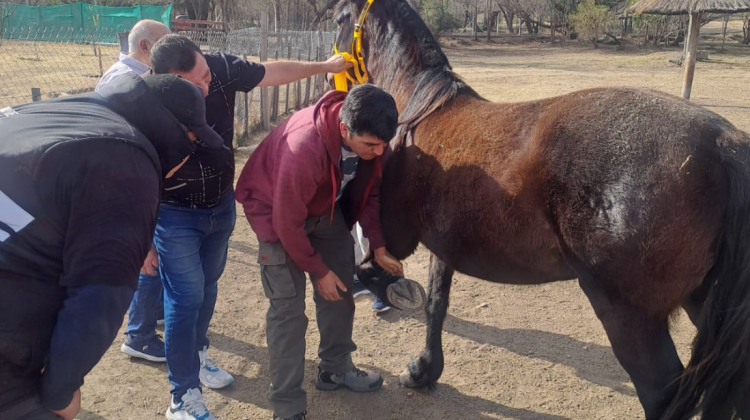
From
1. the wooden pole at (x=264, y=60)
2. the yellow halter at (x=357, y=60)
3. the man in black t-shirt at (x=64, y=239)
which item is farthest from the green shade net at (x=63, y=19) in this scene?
the man in black t-shirt at (x=64, y=239)

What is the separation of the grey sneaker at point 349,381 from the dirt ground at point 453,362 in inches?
1.8

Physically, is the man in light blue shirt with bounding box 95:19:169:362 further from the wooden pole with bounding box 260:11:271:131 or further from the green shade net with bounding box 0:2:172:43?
the green shade net with bounding box 0:2:172:43

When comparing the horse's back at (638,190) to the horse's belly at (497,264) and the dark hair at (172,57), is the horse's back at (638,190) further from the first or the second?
the dark hair at (172,57)

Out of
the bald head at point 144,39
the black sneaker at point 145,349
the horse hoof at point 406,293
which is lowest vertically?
the black sneaker at point 145,349

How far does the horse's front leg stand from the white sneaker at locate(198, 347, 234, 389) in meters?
1.06

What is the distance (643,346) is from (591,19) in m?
33.1

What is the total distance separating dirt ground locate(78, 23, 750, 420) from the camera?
3.10m

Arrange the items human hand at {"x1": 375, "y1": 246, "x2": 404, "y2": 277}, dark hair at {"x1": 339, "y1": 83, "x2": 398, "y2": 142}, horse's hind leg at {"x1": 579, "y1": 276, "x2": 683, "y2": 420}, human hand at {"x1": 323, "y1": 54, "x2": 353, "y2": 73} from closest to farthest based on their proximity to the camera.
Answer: horse's hind leg at {"x1": 579, "y1": 276, "x2": 683, "y2": 420}
dark hair at {"x1": 339, "y1": 83, "x2": 398, "y2": 142}
human hand at {"x1": 375, "y1": 246, "x2": 404, "y2": 277}
human hand at {"x1": 323, "y1": 54, "x2": 353, "y2": 73}

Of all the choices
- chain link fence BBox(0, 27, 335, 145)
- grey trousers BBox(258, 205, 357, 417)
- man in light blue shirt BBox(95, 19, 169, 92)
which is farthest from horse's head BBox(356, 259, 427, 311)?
chain link fence BBox(0, 27, 335, 145)

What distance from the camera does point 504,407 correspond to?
124 inches

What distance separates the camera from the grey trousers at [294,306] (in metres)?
2.66

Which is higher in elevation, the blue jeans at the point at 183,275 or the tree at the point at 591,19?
the tree at the point at 591,19

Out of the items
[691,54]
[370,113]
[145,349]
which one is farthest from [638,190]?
[691,54]

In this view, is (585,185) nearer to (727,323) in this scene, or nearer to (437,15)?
(727,323)
